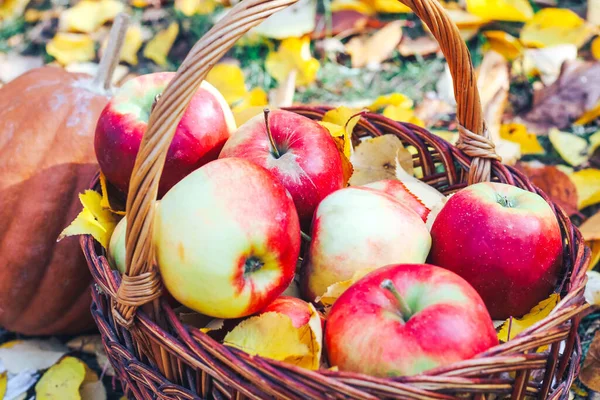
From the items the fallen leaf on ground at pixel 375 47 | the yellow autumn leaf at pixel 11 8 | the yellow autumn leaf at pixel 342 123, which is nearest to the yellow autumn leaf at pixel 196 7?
the fallen leaf on ground at pixel 375 47

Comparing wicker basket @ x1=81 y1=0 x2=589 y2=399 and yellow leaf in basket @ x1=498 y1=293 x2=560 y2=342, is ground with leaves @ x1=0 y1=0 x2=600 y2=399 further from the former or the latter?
wicker basket @ x1=81 y1=0 x2=589 y2=399

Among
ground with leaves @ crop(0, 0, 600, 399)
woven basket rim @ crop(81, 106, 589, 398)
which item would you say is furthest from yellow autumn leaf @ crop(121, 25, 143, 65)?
woven basket rim @ crop(81, 106, 589, 398)

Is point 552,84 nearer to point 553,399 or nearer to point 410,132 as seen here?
point 410,132

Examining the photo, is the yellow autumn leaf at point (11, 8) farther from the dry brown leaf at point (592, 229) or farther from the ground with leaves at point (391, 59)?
the dry brown leaf at point (592, 229)

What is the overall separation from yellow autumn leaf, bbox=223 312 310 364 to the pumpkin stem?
0.79 meters

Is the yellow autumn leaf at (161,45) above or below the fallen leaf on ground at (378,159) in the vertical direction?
below

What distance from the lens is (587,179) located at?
1594 millimetres

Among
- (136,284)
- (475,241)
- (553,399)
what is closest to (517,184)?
(475,241)

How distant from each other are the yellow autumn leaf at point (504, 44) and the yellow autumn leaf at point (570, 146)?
1.48 ft

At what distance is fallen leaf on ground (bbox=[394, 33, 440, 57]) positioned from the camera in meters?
2.25

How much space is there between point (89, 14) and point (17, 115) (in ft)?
4.27

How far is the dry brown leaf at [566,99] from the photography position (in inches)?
75.1

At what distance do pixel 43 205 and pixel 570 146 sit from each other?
4.79 feet

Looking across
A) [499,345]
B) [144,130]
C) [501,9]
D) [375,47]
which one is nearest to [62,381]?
[144,130]
